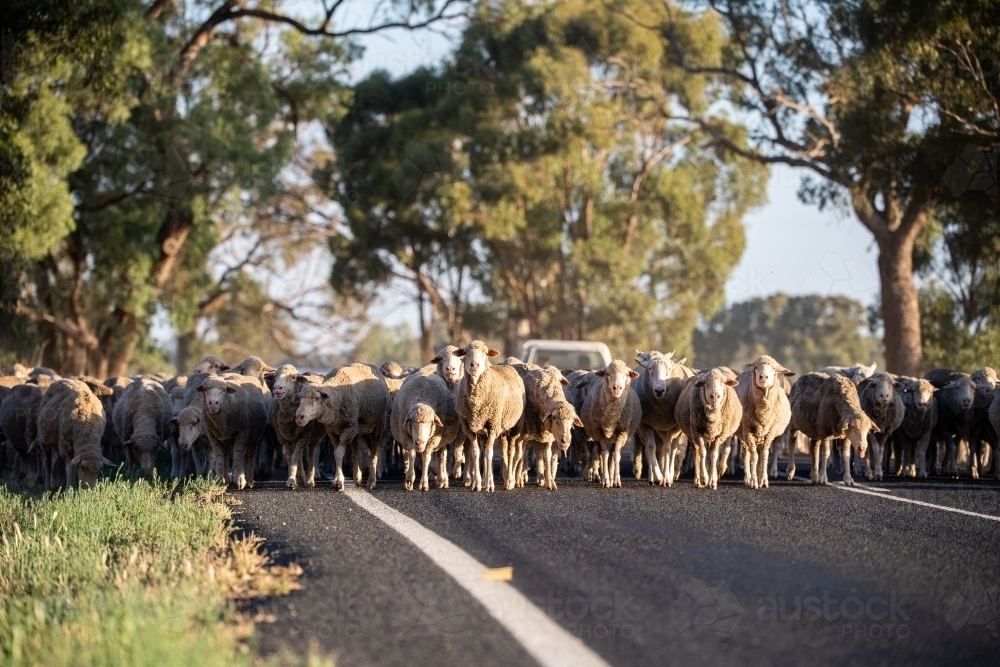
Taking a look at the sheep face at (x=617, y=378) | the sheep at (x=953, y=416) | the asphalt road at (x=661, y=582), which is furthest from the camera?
the sheep at (x=953, y=416)

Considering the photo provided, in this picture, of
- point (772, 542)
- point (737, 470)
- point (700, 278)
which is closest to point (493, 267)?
point (700, 278)

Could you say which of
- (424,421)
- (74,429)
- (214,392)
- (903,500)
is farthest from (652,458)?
(74,429)

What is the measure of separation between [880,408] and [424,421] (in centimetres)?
673

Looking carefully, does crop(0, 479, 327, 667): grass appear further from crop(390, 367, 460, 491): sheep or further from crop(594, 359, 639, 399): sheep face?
crop(594, 359, 639, 399): sheep face

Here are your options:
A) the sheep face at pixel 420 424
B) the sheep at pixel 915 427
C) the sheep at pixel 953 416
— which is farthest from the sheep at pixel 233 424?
the sheep at pixel 953 416

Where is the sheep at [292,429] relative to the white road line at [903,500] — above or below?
above

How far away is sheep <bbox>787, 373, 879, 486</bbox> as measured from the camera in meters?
15.0

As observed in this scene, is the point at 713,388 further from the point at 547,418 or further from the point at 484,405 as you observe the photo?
the point at 484,405

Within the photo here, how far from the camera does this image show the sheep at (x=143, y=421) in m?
16.0

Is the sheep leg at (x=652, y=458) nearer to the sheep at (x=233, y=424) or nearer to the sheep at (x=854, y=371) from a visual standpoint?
the sheep at (x=854, y=371)

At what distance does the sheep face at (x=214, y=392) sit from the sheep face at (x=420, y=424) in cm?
251

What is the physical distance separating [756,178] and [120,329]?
26.7 meters

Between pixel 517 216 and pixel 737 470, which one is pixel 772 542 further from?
pixel 517 216

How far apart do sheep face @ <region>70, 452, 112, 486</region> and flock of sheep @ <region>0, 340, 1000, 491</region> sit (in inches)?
0.7
